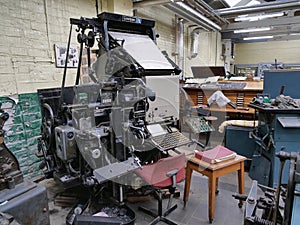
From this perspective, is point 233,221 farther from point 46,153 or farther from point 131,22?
point 131,22

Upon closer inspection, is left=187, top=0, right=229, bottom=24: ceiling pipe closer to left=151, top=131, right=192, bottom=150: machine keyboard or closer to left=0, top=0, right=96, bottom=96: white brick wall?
left=0, top=0, right=96, bottom=96: white brick wall

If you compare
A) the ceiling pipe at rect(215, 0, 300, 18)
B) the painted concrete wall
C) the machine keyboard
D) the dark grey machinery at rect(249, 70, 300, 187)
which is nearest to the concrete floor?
the dark grey machinery at rect(249, 70, 300, 187)

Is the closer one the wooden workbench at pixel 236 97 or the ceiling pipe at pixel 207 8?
the wooden workbench at pixel 236 97

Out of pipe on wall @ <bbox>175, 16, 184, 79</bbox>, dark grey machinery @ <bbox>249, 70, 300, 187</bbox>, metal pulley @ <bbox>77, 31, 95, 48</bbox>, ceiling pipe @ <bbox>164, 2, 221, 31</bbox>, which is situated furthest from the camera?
pipe on wall @ <bbox>175, 16, 184, 79</bbox>

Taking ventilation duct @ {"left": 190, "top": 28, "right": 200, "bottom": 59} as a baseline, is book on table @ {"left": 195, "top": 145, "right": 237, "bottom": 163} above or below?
below

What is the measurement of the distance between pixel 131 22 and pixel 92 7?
4.36 ft

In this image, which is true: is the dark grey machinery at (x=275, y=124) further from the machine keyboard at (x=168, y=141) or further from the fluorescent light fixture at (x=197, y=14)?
the fluorescent light fixture at (x=197, y=14)

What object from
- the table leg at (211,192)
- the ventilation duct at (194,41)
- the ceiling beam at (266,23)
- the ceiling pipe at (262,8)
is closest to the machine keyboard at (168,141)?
the table leg at (211,192)

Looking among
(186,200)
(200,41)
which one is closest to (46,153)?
(186,200)

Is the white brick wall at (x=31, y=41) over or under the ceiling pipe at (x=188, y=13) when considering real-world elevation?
under

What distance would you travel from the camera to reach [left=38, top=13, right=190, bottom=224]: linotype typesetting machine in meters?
2.03

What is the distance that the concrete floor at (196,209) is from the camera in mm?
2289

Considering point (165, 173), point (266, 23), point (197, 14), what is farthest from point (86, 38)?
point (266, 23)

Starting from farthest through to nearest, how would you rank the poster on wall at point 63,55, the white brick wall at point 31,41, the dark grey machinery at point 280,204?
the poster on wall at point 63,55 → the white brick wall at point 31,41 → the dark grey machinery at point 280,204
